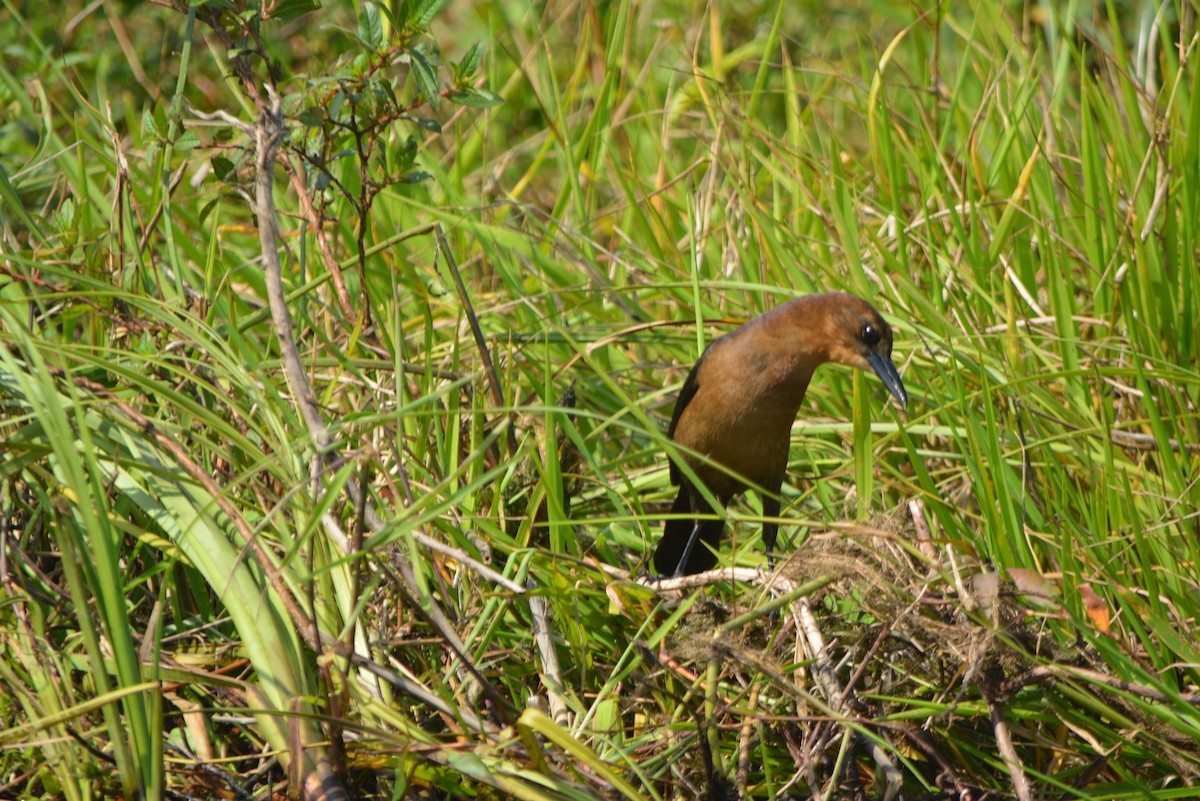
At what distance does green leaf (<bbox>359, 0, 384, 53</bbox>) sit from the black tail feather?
1.29m

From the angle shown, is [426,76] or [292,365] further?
[426,76]

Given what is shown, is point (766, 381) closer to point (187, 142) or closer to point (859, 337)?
point (859, 337)

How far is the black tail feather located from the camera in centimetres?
324

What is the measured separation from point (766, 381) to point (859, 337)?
0.25 meters

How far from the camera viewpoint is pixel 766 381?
10.2 feet

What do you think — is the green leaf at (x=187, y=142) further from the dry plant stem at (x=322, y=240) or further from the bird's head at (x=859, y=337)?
the bird's head at (x=859, y=337)

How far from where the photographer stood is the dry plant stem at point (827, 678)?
2150 mm

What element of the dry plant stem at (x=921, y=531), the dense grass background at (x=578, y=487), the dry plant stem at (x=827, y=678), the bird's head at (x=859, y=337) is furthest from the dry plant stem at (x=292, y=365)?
the bird's head at (x=859, y=337)

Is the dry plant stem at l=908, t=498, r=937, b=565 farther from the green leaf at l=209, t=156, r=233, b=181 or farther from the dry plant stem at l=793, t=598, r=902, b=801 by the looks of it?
the green leaf at l=209, t=156, r=233, b=181

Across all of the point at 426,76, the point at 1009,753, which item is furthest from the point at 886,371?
the point at 426,76

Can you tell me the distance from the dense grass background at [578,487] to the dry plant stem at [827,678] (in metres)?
0.01

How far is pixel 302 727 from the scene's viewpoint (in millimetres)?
2086

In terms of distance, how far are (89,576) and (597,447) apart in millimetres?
1515

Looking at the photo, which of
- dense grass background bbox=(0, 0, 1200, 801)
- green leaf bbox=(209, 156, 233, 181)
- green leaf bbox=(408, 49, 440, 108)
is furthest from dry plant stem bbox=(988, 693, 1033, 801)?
green leaf bbox=(209, 156, 233, 181)
